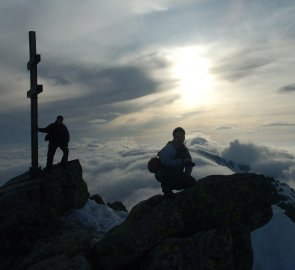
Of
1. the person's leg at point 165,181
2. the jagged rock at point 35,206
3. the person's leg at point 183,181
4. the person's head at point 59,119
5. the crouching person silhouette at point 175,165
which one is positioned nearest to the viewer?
the crouching person silhouette at point 175,165

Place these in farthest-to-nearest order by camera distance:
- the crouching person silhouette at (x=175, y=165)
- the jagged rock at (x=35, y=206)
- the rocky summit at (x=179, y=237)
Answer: the jagged rock at (x=35, y=206)
the crouching person silhouette at (x=175, y=165)
the rocky summit at (x=179, y=237)

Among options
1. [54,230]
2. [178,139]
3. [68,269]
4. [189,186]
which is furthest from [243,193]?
[54,230]

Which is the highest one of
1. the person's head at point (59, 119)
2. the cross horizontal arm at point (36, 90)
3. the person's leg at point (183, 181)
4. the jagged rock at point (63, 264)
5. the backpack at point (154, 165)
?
the cross horizontal arm at point (36, 90)

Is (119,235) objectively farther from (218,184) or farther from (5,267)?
(5,267)

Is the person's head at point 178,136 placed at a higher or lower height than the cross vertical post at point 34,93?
lower

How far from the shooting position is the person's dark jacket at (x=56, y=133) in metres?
21.6

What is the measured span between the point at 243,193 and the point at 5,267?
942 centimetres

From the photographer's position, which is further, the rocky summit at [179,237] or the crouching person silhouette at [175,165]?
the crouching person silhouette at [175,165]

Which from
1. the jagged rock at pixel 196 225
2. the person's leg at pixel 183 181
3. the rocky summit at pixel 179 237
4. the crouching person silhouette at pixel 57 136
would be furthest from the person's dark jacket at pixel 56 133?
the person's leg at pixel 183 181

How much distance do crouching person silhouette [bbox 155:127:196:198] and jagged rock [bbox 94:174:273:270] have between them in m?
0.37

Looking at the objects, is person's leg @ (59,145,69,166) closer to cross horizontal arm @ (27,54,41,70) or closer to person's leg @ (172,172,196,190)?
cross horizontal arm @ (27,54,41,70)

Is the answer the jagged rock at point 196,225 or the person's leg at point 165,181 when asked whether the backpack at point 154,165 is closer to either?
the person's leg at point 165,181

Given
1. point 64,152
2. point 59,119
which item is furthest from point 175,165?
point 64,152

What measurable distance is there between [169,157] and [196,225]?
2540mm
